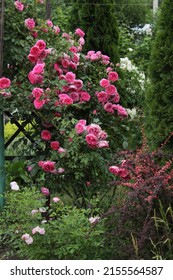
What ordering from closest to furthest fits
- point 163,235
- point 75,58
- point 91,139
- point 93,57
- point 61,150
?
point 163,235
point 91,139
point 61,150
point 75,58
point 93,57

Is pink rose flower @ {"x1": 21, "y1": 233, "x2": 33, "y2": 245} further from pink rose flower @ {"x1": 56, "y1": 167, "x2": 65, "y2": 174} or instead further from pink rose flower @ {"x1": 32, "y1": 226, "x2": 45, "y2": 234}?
pink rose flower @ {"x1": 56, "y1": 167, "x2": 65, "y2": 174}

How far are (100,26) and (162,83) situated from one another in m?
2.46

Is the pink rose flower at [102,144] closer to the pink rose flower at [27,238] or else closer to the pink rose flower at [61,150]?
the pink rose flower at [61,150]

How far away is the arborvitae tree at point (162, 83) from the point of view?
517cm

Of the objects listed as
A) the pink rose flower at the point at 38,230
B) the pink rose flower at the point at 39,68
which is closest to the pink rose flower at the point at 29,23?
the pink rose flower at the point at 39,68

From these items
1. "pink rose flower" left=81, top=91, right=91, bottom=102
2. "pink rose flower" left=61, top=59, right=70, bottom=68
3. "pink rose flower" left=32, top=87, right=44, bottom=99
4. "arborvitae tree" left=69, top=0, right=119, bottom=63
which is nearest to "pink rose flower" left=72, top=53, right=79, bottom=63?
"pink rose flower" left=61, top=59, right=70, bottom=68

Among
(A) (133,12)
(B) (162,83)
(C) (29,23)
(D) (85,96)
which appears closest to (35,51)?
(C) (29,23)

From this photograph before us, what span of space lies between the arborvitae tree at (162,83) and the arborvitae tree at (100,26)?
2.08 metres

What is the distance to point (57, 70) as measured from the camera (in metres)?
4.70

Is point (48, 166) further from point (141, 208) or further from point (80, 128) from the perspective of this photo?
point (141, 208)

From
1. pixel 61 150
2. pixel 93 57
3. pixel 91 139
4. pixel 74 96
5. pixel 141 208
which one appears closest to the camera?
pixel 141 208

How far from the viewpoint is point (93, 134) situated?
415 centimetres

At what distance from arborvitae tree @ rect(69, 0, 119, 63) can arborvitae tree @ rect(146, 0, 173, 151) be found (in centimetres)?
208
